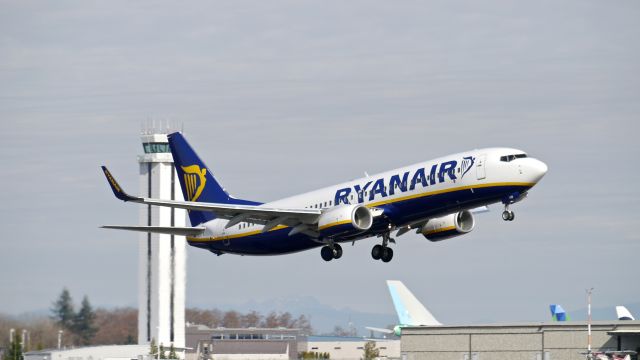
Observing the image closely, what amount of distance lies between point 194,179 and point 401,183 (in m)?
21.1

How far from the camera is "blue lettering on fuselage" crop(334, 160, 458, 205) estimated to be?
61.4m

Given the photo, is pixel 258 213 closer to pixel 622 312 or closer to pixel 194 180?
pixel 194 180

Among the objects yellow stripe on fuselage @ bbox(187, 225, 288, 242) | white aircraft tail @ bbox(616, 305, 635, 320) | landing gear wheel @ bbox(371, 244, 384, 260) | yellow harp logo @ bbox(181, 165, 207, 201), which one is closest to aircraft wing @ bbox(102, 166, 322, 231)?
yellow stripe on fuselage @ bbox(187, 225, 288, 242)

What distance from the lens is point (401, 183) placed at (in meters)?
63.1

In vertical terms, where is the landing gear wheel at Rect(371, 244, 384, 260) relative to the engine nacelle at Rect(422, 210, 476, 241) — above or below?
below

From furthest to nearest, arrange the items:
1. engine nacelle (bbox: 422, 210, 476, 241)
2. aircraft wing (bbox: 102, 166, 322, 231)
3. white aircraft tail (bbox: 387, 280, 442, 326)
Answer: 1. white aircraft tail (bbox: 387, 280, 442, 326)
2. engine nacelle (bbox: 422, 210, 476, 241)
3. aircraft wing (bbox: 102, 166, 322, 231)

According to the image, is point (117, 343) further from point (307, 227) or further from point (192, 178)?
point (307, 227)

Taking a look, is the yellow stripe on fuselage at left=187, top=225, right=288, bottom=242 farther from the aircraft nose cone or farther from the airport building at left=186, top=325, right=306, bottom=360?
the airport building at left=186, top=325, right=306, bottom=360

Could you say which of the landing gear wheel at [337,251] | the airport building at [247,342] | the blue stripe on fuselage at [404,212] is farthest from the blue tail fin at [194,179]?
the airport building at [247,342]

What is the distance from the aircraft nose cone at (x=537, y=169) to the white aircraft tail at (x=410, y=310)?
156ft

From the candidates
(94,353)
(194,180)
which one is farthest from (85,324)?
(194,180)

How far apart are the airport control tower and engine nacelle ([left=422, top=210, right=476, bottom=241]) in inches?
2494

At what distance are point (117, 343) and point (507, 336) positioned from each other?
175 ft

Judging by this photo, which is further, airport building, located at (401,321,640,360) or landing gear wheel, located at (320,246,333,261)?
airport building, located at (401,321,640,360)
